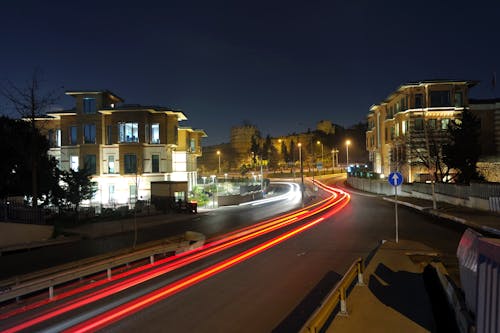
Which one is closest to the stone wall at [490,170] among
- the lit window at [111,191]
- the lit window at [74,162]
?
the lit window at [111,191]

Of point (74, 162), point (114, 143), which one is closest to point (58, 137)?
point (74, 162)

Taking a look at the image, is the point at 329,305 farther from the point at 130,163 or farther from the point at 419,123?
the point at 419,123

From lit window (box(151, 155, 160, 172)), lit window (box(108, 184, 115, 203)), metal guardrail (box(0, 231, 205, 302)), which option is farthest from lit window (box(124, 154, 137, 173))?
metal guardrail (box(0, 231, 205, 302))

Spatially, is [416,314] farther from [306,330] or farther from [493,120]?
[493,120]

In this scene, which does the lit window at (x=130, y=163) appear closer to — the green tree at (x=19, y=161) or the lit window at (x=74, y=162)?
the lit window at (x=74, y=162)

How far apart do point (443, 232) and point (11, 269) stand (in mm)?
20114

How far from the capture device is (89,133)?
45.5 meters

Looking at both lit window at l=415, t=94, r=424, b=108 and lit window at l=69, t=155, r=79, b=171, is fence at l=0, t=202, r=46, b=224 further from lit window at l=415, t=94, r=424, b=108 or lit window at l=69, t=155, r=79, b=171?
lit window at l=415, t=94, r=424, b=108

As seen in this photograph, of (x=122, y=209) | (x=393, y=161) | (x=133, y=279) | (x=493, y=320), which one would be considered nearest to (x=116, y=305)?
(x=133, y=279)

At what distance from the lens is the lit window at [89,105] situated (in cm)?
4506

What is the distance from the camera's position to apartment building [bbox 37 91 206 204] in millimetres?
44875

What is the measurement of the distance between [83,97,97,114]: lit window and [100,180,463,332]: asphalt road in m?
36.5

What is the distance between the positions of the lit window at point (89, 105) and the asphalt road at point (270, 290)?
3652 cm

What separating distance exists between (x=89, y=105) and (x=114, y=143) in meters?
5.74
